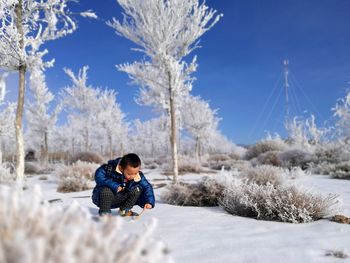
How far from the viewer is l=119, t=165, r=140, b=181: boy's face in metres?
4.44

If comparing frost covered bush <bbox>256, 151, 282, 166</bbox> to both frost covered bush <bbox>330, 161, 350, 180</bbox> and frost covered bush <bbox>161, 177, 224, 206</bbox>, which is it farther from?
frost covered bush <bbox>161, 177, 224, 206</bbox>

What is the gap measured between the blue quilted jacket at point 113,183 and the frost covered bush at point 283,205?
1.32m

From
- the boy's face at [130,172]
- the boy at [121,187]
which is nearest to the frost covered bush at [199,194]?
the boy at [121,187]

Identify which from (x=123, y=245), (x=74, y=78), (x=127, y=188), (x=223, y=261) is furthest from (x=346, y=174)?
(x=74, y=78)

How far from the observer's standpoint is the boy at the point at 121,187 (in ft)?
14.9

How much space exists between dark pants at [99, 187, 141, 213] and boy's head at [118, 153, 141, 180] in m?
0.29

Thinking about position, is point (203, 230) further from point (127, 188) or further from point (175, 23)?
point (175, 23)

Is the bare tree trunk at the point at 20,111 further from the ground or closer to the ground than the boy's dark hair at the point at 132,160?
further from the ground

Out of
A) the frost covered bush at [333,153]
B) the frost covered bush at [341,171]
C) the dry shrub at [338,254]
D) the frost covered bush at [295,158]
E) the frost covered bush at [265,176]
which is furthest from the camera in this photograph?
the frost covered bush at [295,158]

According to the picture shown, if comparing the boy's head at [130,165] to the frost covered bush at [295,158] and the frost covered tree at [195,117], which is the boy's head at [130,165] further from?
the frost covered tree at [195,117]

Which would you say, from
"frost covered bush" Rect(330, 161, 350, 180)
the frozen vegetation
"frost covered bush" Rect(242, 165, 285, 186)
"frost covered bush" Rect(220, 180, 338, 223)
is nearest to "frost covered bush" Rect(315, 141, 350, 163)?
the frozen vegetation

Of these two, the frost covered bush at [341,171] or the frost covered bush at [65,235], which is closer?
the frost covered bush at [65,235]

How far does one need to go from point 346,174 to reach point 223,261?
9.40 m

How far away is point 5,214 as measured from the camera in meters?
1.34
